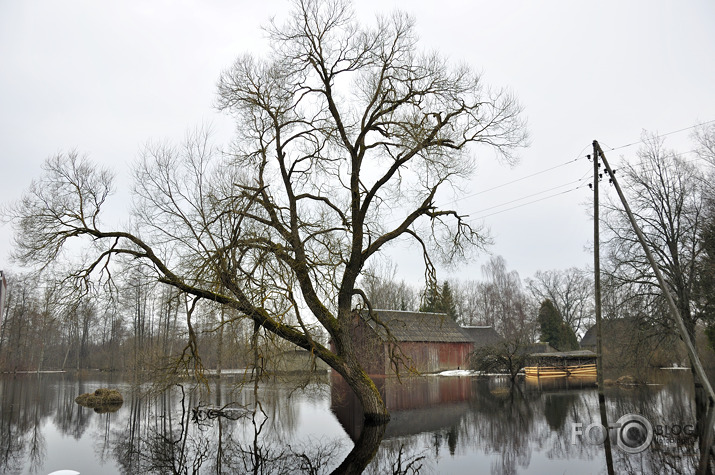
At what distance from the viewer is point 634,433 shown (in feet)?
38.3

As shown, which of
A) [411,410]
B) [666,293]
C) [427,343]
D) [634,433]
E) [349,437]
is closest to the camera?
[634,433]

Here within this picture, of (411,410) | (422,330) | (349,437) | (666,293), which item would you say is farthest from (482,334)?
(349,437)

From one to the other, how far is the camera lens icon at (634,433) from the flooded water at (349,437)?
13cm

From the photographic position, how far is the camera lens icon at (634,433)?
→ 10097mm

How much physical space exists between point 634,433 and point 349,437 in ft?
21.0

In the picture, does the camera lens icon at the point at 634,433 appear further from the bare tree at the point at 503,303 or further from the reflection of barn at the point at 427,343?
the bare tree at the point at 503,303

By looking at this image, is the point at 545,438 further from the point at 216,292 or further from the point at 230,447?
the point at 216,292

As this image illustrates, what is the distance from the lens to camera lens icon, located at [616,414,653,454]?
1010cm

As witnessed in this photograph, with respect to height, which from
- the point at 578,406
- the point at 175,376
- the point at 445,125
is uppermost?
the point at 445,125

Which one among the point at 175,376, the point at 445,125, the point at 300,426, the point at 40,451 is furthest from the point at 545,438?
the point at 40,451

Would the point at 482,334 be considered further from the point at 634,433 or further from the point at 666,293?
the point at 634,433

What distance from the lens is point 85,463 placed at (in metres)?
10.3

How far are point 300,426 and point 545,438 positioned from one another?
21.6ft

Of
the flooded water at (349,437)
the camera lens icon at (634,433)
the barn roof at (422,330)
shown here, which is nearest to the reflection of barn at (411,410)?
the flooded water at (349,437)
